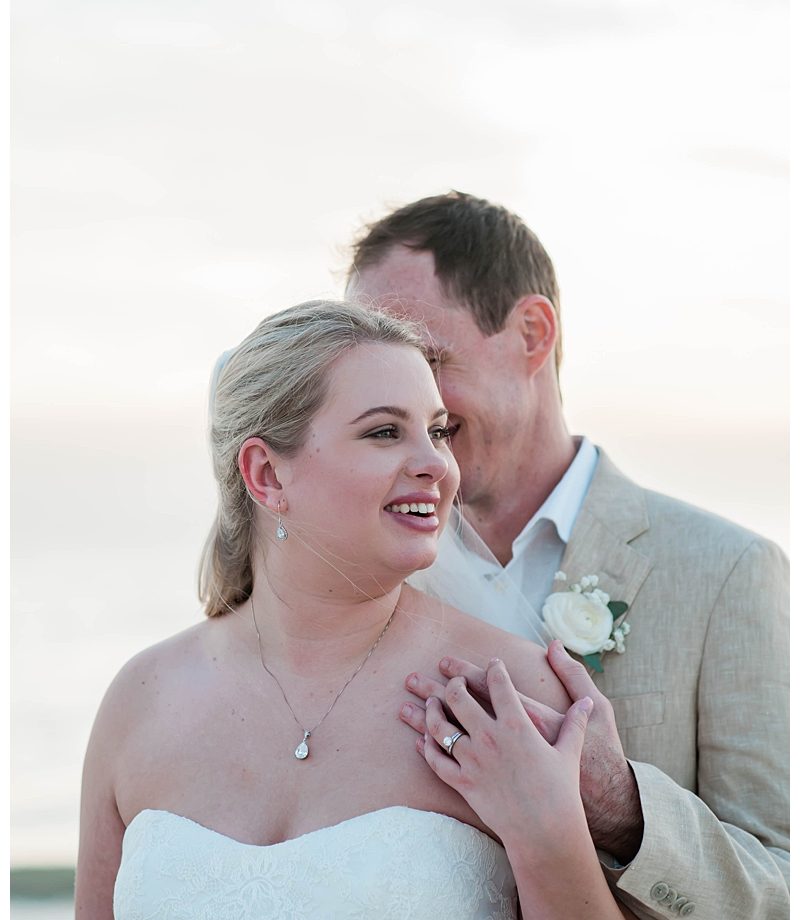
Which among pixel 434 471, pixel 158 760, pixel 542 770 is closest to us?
pixel 542 770

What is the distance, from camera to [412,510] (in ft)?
9.80

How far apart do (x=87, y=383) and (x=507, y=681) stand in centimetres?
1064

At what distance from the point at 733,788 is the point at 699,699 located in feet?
0.80

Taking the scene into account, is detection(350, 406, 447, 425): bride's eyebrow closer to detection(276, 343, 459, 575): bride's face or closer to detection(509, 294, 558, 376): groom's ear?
detection(276, 343, 459, 575): bride's face

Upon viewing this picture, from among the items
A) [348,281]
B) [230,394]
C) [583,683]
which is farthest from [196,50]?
[583,683]

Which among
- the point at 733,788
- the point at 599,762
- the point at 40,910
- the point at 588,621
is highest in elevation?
the point at 588,621

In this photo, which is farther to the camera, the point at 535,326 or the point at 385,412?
the point at 535,326

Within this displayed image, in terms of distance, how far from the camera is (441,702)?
9.94 ft

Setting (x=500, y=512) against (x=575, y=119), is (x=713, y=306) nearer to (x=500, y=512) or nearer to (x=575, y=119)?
(x=575, y=119)

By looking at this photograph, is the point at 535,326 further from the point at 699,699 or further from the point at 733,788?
the point at 733,788

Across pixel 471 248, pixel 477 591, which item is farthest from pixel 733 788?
pixel 471 248

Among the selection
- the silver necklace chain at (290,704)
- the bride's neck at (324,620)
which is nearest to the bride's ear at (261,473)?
the bride's neck at (324,620)

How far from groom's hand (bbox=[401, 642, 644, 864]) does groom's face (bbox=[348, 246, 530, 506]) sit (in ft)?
3.18

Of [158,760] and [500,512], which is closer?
[158,760]
